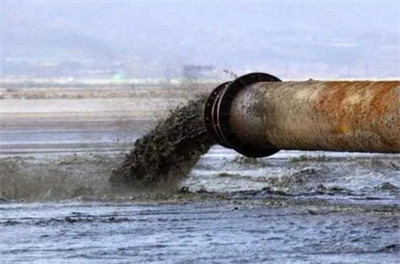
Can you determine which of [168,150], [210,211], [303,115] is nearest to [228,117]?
[168,150]

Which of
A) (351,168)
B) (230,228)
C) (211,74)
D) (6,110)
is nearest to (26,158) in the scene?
Answer: (211,74)

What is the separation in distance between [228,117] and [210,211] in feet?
6.87

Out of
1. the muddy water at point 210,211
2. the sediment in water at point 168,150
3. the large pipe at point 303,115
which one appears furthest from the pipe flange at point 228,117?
the sediment in water at point 168,150

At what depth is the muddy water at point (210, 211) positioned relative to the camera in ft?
34.2

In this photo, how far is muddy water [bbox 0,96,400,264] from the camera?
10438 millimetres

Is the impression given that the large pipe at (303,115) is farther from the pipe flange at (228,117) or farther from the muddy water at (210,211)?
the muddy water at (210,211)

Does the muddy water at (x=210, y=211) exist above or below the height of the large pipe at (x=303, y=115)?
below

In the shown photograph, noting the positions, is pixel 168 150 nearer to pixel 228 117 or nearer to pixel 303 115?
pixel 228 117

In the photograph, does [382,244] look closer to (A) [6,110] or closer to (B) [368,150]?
(B) [368,150]

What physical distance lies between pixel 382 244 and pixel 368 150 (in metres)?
2.95

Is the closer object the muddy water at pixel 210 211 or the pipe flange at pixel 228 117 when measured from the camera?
the muddy water at pixel 210 211

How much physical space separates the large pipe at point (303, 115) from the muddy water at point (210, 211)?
0.65 meters

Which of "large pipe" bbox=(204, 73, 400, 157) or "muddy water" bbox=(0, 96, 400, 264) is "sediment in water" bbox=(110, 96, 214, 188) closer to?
"muddy water" bbox=(0, 96, 400, 264)

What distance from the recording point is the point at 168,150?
16250mm
